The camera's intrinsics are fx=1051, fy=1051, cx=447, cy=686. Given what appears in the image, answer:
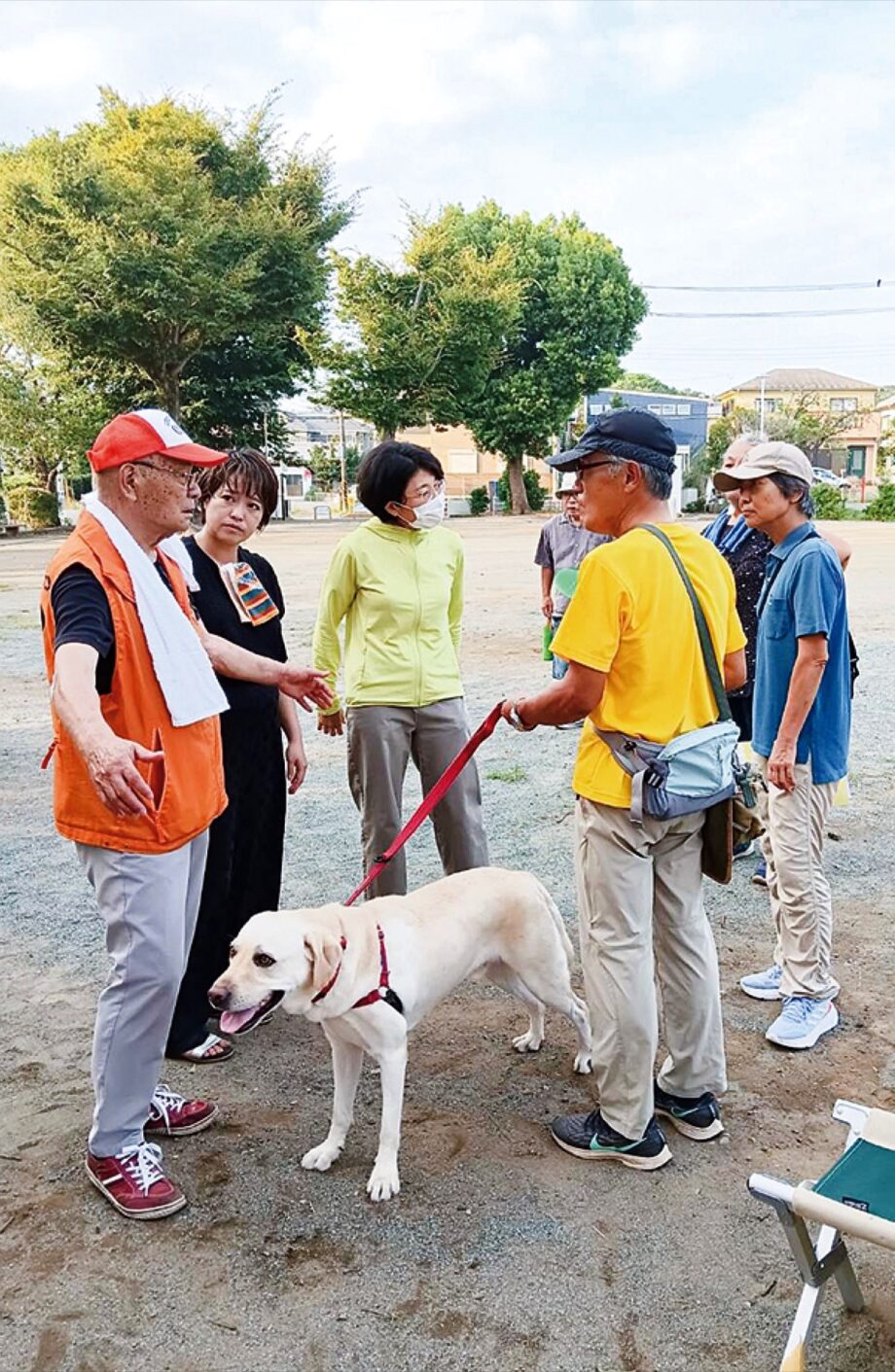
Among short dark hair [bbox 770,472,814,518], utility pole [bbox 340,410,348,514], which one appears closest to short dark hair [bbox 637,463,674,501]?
short dark hair [bbox 770,472,814,518]

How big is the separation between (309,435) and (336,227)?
40.5m

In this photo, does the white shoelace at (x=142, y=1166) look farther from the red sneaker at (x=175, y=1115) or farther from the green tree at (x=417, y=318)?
the green tree at (x=417, y=318)

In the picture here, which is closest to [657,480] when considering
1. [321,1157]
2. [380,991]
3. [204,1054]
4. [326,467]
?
[380,991]

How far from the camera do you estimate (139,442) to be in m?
2.78

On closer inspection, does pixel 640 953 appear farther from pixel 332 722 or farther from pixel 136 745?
pixel 332 722

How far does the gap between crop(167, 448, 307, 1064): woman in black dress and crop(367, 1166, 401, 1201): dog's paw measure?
1013 mm

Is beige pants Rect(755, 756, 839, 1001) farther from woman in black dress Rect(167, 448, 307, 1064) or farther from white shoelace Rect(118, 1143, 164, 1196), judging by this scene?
white shoelace Rect(118, 1143, 164, 1196)

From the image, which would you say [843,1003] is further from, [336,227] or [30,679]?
[336,227]

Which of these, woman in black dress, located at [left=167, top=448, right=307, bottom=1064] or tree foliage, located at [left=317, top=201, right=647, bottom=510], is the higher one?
tree foliage, located at [left=317, top=201, right=647, bottom=510]

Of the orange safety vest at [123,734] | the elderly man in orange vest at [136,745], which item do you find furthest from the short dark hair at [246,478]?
the orange safety vest at [123,734]

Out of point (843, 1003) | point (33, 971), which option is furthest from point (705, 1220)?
point (33, 971)

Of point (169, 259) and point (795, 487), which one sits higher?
point (169, 259)

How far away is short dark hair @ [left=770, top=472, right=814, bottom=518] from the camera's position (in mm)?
3875

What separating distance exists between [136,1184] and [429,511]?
257cm
